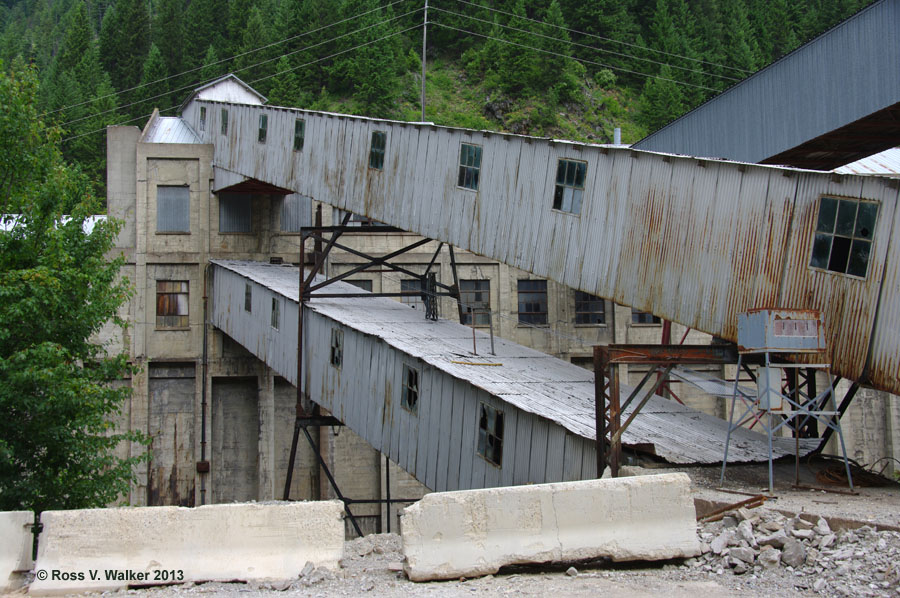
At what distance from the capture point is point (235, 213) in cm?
3122

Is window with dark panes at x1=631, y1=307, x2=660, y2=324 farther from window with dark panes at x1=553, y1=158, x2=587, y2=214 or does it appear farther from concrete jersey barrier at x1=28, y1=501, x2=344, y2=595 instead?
concrete jersey barrier at x1=28, y1=501, x2=344, y2=595

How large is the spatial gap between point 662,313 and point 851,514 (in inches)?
184

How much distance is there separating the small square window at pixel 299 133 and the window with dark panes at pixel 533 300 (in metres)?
10.7

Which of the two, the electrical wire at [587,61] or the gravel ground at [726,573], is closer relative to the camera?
the gravel ground at [726,573]

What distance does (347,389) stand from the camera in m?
20.7

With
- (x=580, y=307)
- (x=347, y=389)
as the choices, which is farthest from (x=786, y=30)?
(x=347, y=389)

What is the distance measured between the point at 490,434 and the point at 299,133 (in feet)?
38.3

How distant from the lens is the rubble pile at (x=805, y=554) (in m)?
8.30

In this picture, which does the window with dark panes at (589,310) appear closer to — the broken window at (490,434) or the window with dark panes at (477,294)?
the window with dark panes at (477,294)

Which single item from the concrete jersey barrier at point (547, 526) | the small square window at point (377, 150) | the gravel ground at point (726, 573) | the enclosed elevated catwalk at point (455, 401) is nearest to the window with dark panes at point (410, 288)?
the enclosed elevated catwalk at point (455, 401)

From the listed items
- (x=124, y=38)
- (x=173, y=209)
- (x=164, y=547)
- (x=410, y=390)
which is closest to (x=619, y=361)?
(x=410, y=390)

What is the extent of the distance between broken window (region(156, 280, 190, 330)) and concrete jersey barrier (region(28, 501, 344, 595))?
71.7 ft

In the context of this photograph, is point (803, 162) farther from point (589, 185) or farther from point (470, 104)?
point (470, 104)

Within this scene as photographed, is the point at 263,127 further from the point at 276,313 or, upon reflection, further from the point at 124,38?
the point at 124,38
